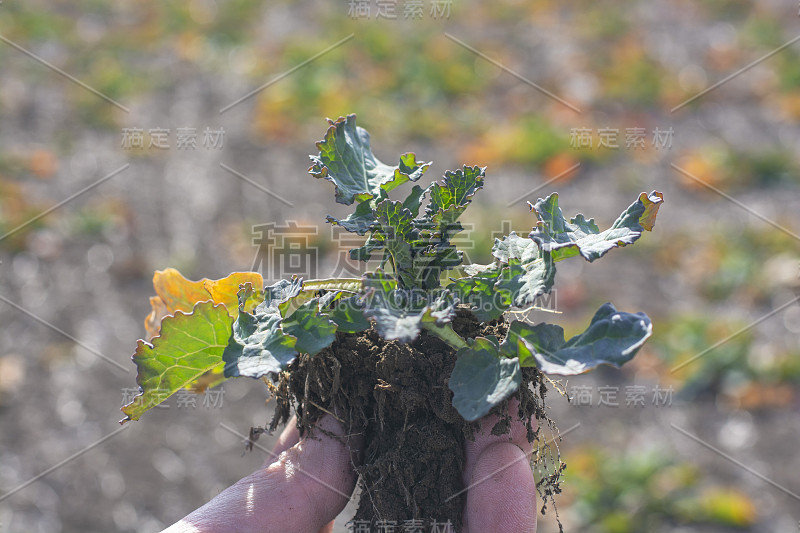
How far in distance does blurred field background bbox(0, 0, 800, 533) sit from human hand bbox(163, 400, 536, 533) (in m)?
1.76

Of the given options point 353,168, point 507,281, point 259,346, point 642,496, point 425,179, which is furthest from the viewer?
point 425,179

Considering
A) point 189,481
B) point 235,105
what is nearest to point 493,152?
point 235,105

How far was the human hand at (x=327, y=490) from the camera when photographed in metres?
2.09

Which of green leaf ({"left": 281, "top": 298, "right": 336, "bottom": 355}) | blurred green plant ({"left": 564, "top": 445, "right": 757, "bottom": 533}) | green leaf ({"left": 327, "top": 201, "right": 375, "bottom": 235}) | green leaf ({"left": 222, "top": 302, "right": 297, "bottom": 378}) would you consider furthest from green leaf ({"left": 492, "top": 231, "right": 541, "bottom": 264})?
blurred green plant ({"left": 564, "top": 445, "right": 757, "bottom": 533})

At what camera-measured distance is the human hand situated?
6.86 ft

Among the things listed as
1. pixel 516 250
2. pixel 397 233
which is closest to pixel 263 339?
pixel 397 233

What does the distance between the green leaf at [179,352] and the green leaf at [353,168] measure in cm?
50

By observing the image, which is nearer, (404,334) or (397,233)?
(404,334)

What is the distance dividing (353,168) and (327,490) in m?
0.95

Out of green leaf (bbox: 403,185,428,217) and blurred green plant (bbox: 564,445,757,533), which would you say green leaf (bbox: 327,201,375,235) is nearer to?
green leaf (bbox: 403,185,428,217)

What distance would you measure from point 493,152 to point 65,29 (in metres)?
4.45

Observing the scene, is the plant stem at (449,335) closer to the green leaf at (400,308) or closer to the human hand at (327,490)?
the green leaf at (400,308)

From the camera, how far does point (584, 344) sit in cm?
187

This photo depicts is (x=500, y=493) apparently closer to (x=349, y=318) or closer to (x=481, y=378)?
(x=481, y=378)
